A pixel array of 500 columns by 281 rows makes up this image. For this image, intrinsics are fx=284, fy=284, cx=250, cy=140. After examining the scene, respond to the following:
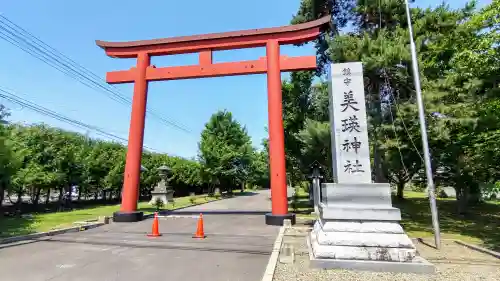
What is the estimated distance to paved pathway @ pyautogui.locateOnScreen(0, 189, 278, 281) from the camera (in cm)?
526

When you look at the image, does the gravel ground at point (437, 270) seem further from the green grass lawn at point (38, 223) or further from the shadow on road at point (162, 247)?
the green grass lawn at point (38, 223)

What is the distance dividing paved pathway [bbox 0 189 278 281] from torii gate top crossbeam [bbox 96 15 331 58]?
8.30 metres

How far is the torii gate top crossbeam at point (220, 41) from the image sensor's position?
41.1 feet

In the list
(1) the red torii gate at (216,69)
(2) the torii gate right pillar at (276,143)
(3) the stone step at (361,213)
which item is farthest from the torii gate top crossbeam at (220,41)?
(3) the stone step at (361,213)

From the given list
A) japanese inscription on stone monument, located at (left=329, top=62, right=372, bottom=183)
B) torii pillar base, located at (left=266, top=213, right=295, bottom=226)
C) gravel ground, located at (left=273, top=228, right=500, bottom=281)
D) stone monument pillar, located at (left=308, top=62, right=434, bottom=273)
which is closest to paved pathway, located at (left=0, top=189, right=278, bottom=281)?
gravel ground, located at (left=273, top=228, right=500, bottom=281)

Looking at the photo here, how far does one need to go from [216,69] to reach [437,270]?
35.7 feet

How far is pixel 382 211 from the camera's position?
6062 mm

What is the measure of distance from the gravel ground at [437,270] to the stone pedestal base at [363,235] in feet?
0.70

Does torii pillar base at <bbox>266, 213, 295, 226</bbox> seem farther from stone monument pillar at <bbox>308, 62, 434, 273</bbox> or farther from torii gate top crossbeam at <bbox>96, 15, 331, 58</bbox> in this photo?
torii gate top crossbeam at <bbox>96, 15, 331, 58</bbox>

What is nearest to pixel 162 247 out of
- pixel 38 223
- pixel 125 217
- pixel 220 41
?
pixel 125 217

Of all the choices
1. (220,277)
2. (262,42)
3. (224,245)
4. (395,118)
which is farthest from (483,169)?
(220,277)

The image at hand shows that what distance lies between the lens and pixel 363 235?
5.93m

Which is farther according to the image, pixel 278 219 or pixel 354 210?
pixel 278 219

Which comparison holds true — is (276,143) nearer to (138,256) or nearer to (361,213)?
(361,213)
